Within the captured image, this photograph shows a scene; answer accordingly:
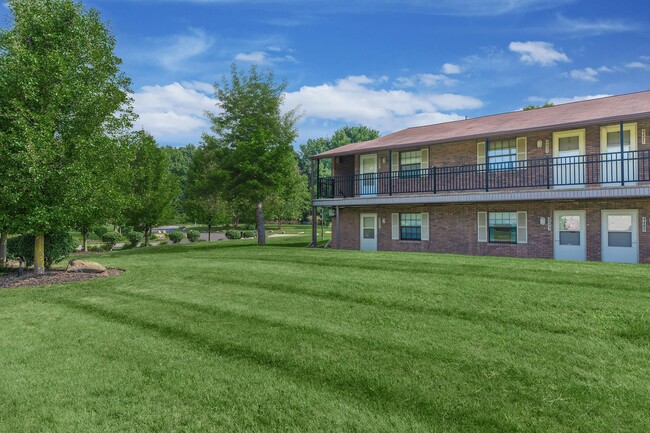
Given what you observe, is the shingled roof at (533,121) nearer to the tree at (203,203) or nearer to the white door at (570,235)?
the white door at (570,235)

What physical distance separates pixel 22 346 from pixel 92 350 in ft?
3.96

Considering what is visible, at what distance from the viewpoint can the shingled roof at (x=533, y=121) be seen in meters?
14.1

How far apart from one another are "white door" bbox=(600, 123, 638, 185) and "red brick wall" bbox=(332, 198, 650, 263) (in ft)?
2.72

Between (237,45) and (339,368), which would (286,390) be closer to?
(339,368)

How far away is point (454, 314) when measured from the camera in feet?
22.1

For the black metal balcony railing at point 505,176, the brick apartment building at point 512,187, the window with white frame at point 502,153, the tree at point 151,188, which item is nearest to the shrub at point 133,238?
the tree at point 151,188

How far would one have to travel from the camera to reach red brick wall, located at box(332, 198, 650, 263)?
48.1 ft

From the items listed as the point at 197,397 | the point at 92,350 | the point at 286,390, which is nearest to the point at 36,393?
the point at 92,350

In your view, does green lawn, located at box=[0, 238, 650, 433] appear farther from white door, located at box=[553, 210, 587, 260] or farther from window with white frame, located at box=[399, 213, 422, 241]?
window with white frame, located at box=[399, 213, 422, 241]

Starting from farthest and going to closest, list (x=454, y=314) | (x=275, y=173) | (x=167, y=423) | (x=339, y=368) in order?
1. (x=275, y=173)
2. (x=454, y=314)
3. (x=339, y=368)
4. (x=167, y=423)

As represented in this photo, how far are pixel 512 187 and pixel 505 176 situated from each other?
639 mm

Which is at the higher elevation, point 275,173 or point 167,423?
point 275,173

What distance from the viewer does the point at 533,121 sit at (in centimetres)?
1650

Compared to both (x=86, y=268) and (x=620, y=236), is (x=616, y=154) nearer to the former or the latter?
(x=620, y=236)
